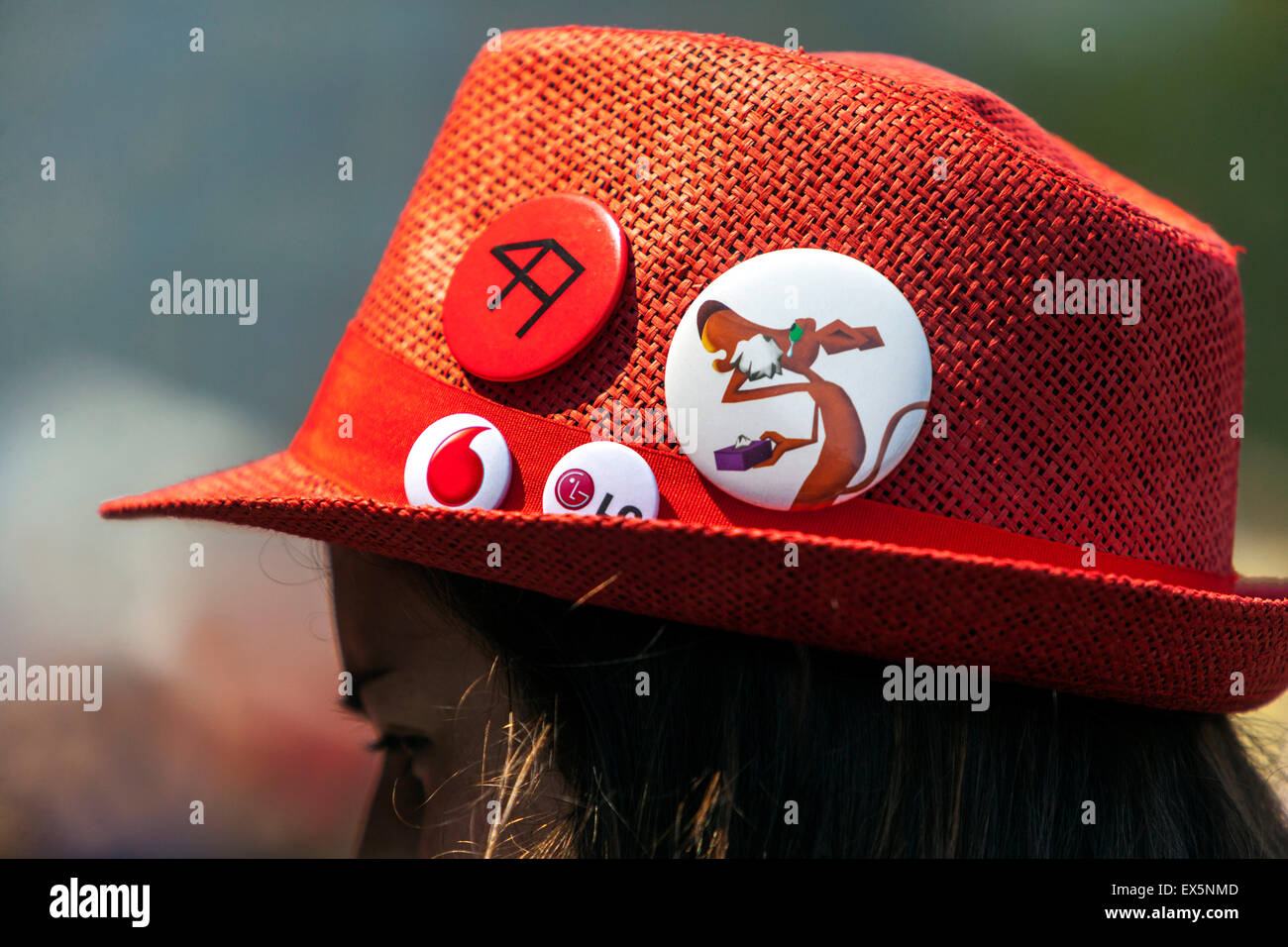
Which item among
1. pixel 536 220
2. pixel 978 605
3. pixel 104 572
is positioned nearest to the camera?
pixel 978 605

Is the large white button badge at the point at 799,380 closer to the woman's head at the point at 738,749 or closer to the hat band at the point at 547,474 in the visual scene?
the hat band at the point at 547,474

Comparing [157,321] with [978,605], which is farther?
[157,321]

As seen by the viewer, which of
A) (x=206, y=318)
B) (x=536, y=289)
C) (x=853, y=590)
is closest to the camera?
(x=853, y=590)

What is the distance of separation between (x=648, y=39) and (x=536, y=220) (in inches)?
8.9

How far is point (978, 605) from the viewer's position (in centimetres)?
79

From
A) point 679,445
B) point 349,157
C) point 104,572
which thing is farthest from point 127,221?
point 679,445

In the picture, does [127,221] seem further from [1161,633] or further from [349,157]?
[1161,633]

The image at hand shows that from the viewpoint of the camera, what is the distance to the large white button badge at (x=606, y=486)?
82 centimetres

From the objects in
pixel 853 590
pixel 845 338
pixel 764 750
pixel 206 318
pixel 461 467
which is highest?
pixel 206 318

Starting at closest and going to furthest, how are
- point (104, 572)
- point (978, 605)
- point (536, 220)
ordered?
point (978, 605) → point (536, 220) → point (104, 572)

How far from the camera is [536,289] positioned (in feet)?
2.89

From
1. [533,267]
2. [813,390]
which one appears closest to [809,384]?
[813,390]

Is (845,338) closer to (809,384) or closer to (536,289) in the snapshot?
(809,384)

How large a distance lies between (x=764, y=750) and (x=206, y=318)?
2.58 m
